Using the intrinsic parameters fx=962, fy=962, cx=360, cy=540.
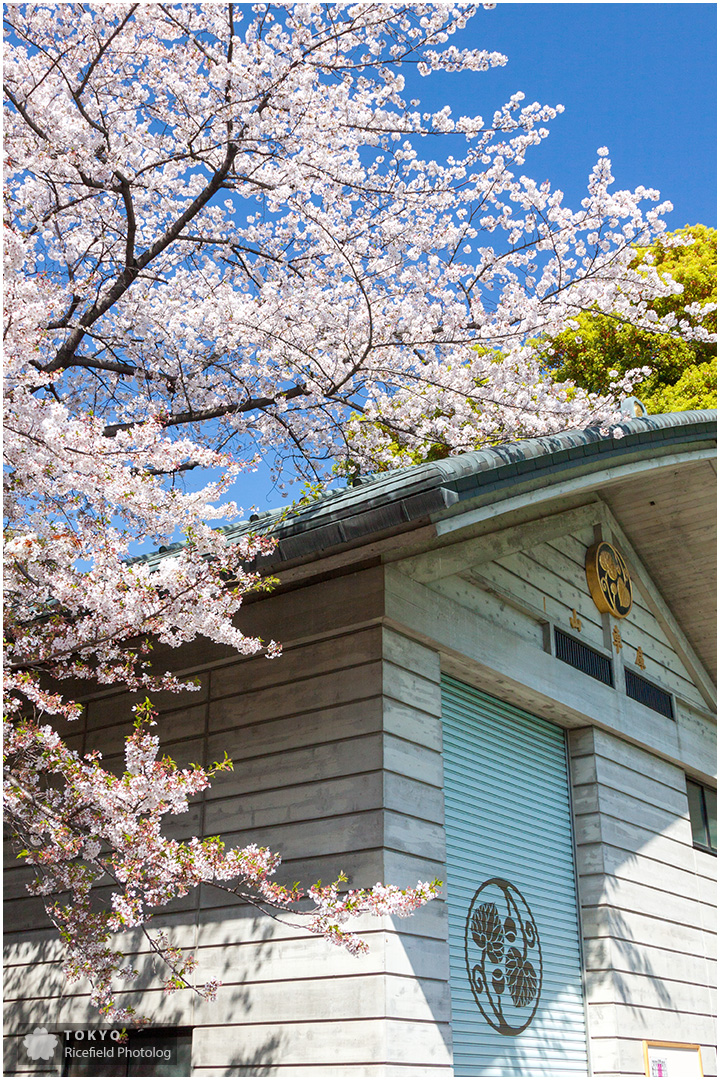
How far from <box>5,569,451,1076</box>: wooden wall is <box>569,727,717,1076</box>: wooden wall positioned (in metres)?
2.24

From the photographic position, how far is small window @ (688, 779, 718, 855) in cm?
920

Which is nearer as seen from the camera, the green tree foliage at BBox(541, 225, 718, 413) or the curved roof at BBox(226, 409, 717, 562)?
the curved roof at BBox(226, 409, 717, 562)

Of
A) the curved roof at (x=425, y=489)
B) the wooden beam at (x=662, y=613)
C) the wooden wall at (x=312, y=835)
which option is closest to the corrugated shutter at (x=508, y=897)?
the wooden wall at (x=312, y=835)

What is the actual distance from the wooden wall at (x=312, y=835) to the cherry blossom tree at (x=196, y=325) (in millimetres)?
289

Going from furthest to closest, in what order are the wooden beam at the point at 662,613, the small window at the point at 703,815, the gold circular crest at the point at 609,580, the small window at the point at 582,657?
the small window at the point at 703,815 < the wooden beam at the point at 662,613 < the gold circular crest at the point at 609,580 < the small window at the point at 582,657

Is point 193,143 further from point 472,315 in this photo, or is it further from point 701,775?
point 701,775

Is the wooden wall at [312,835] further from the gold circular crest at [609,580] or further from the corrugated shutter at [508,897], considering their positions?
the gold circular crest at [609,580]

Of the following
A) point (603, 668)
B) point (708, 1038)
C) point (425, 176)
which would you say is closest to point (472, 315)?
point (425, 176)

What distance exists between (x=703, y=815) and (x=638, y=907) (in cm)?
213

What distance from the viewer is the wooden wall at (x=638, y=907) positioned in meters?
7.08

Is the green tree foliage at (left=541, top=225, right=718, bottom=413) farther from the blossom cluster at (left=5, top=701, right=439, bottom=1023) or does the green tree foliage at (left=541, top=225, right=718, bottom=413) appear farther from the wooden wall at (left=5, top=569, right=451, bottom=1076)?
the blossom cluster at (left=5, top=701, right=439, bottom=1023)

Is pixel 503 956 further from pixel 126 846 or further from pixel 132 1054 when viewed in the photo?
pixel 126 846

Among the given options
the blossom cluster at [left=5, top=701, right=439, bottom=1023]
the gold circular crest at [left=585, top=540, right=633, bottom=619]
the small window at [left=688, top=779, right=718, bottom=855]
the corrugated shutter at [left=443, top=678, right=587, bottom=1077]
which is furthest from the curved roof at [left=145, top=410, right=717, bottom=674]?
the corrugated shutter at [left=443, top=678, right=587, bottom=1077]

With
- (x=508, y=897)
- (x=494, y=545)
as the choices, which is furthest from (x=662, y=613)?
(x=508, y=897)
